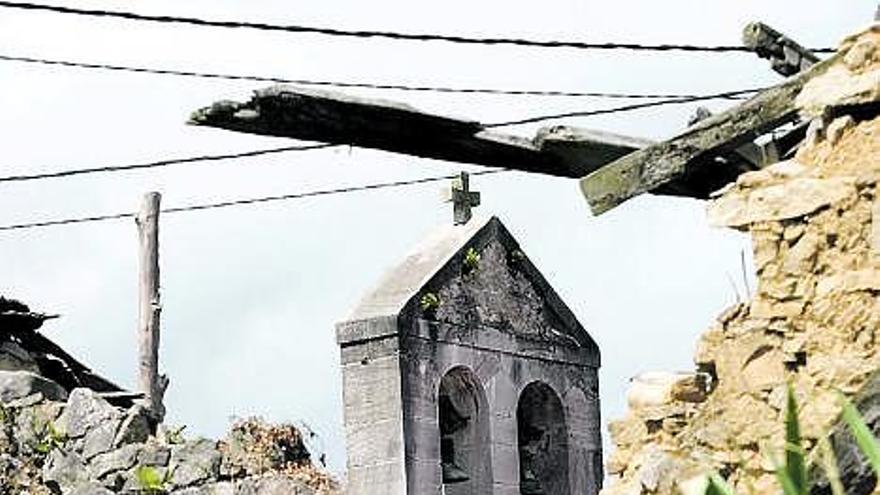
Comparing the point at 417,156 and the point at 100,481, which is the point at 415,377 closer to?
the point at 100,481

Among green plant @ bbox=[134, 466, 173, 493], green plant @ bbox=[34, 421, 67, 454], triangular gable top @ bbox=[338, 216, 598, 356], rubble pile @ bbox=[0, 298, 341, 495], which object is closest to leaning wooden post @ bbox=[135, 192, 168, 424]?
rubble pile @ bbox=[0, 298, 341, 495]

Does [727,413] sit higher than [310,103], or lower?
lower

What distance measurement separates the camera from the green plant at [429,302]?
1275 centimetres

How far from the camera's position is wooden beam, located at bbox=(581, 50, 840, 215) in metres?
6.82

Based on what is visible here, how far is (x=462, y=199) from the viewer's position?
1334cm

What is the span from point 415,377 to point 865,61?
6471 mm

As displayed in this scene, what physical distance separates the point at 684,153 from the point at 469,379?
6.30m

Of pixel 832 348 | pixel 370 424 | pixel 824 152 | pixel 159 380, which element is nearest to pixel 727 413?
pixel 832 348

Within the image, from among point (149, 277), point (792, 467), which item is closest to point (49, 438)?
point (149, 277)

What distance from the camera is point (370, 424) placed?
1267 centimetres

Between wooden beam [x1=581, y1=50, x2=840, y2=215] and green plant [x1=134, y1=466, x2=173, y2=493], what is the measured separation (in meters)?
7.30

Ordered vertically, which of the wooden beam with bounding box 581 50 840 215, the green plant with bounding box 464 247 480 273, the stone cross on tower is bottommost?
A: the wooden beam with bounding box 581 50 840 215

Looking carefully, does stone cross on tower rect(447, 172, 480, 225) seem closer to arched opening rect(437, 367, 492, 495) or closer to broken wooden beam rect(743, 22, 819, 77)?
arched opening rect(437, 367, 492, 495)

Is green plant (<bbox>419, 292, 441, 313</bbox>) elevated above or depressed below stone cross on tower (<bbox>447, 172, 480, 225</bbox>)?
below
